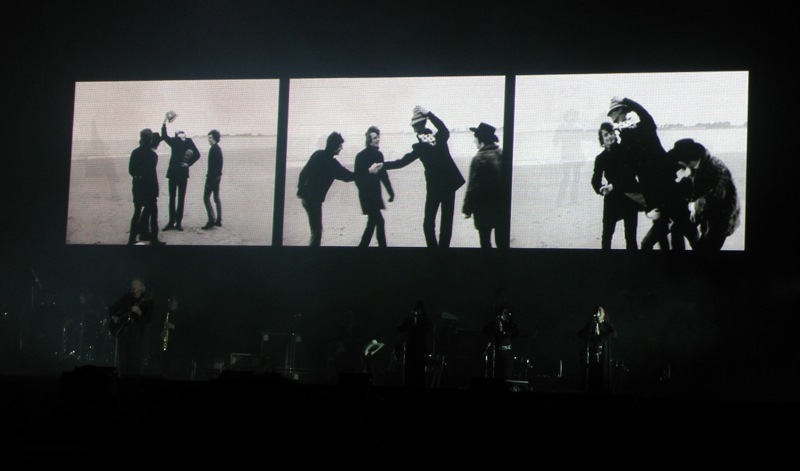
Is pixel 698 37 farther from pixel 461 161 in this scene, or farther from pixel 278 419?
pixel 278 419

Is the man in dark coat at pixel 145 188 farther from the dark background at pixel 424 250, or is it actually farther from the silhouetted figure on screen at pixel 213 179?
the silhouetted figure on screen at pixel 213 179

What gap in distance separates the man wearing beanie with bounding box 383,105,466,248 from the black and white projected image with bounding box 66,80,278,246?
1.68 m

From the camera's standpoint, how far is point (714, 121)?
375 inches

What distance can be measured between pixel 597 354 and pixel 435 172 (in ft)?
9.23

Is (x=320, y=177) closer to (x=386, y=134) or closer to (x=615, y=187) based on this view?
(x=386, y=134)

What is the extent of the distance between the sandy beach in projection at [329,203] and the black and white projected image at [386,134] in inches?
0.5

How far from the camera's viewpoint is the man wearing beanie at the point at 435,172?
399 inches

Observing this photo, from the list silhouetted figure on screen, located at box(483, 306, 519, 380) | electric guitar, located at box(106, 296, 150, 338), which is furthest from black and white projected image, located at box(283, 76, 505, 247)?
electric guitar, located at box(106, 296, 150, 338)

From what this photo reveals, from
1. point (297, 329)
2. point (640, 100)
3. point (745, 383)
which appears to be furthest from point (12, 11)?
point (745, 383)

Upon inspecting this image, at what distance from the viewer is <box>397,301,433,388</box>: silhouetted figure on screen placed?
8641 millimetres

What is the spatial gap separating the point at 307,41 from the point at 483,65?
206 cm

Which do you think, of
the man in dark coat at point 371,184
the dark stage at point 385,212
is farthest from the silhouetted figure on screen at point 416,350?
the man in dark coat at point 371,184

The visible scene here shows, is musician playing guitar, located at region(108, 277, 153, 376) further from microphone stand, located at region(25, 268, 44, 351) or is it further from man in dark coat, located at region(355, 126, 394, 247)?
man in dark coat, located at region(355, 126, 394, 247)

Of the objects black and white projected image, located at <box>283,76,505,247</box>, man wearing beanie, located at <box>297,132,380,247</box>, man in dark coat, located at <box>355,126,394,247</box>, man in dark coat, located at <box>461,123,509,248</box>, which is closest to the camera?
man in dark coat, located at <box>461,123,509,248</box>
